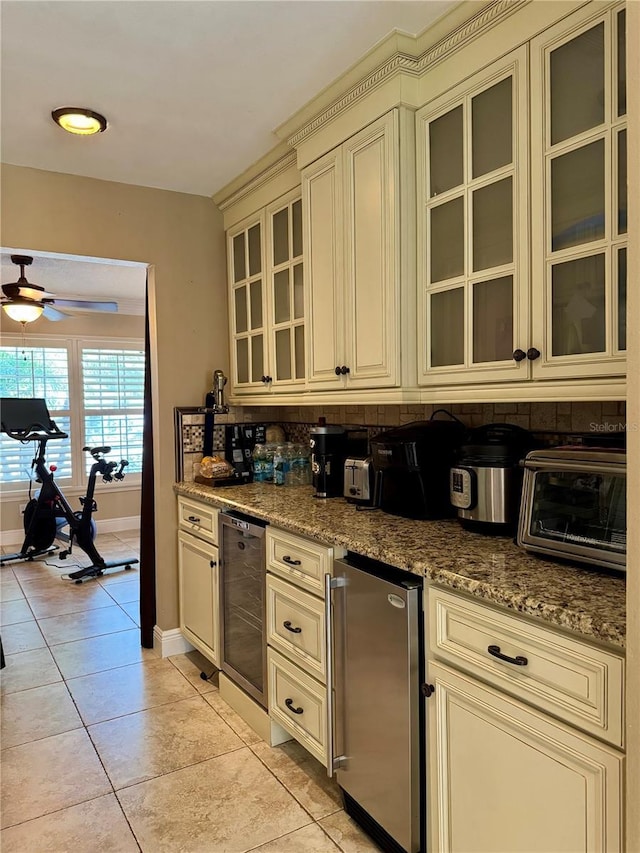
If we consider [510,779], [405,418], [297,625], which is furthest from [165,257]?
[510,779]

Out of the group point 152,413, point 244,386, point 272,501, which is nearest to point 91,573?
point 152,413

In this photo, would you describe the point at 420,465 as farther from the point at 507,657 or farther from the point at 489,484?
the point at 507,657

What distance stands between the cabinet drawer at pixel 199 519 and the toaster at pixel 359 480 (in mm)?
733

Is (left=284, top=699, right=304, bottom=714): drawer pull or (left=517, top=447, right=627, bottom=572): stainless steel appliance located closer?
(left=517, top=447, right=627, bottom=572): stainless steel appliance

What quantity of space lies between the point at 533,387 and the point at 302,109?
1.53 m

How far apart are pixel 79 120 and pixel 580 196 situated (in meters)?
1.97

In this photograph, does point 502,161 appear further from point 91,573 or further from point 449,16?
point 91,573

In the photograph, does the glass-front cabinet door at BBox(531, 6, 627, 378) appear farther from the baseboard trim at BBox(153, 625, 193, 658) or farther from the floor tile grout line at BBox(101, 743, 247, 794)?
the baseboard trim at BBox(153, 625, 193, 658)

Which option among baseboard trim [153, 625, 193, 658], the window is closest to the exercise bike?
the window

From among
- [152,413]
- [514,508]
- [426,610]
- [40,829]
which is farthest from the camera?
[152,413]

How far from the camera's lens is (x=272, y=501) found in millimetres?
2527

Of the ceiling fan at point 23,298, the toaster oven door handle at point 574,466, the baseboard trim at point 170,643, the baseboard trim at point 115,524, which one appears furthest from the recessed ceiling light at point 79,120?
the baseboard trim at point 115,524

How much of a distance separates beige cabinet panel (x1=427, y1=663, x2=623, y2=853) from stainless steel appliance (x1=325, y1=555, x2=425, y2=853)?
0.07 m

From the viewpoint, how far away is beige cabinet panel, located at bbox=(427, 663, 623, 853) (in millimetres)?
1122
